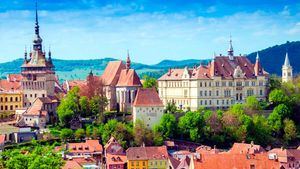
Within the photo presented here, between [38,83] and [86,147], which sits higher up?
[38,83]

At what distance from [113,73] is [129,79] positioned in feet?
16.0

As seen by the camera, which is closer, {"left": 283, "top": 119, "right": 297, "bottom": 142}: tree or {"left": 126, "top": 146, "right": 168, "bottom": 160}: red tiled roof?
{"left": 126, "top": 146, "right": 168, "bottom": 160}: red tiled roof

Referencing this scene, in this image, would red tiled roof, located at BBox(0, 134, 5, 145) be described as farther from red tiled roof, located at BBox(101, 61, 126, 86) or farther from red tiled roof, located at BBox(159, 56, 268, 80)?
red tiled roof, located at BBox(159, 56, 268, 80)

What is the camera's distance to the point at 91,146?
8344cm

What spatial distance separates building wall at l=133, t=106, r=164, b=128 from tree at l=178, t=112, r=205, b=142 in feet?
10.3

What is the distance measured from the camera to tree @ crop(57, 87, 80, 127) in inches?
3558

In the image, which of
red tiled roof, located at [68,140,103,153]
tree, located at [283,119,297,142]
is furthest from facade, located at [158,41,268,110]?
red tiled roof, located at [68,140,103,153]

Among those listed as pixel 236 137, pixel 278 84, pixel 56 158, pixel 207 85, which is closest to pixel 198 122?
pixel 236 137

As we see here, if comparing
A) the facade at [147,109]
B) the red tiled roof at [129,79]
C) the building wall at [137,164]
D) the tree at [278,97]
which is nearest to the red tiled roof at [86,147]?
the building wall at [137,164]

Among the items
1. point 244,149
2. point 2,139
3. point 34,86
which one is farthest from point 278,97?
point 2,139

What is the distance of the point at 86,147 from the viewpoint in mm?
82812

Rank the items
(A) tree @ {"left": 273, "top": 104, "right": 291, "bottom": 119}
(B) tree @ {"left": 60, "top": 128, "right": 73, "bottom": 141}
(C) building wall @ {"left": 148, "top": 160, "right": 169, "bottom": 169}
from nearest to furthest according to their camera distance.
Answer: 1. (C) building wall @ {"left": 148, "top": 160, "right": 169, "bottom": 169}
2. (B) tree @ {"left": 60, "top": 128, "right": 73, "bottom": 141}
3. (A) tree @ {"left": 273, "top": 104, "right": 291, "bottom": 119}

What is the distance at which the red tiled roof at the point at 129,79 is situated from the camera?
325 ft

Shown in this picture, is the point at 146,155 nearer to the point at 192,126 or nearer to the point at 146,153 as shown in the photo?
the point at 146,153
